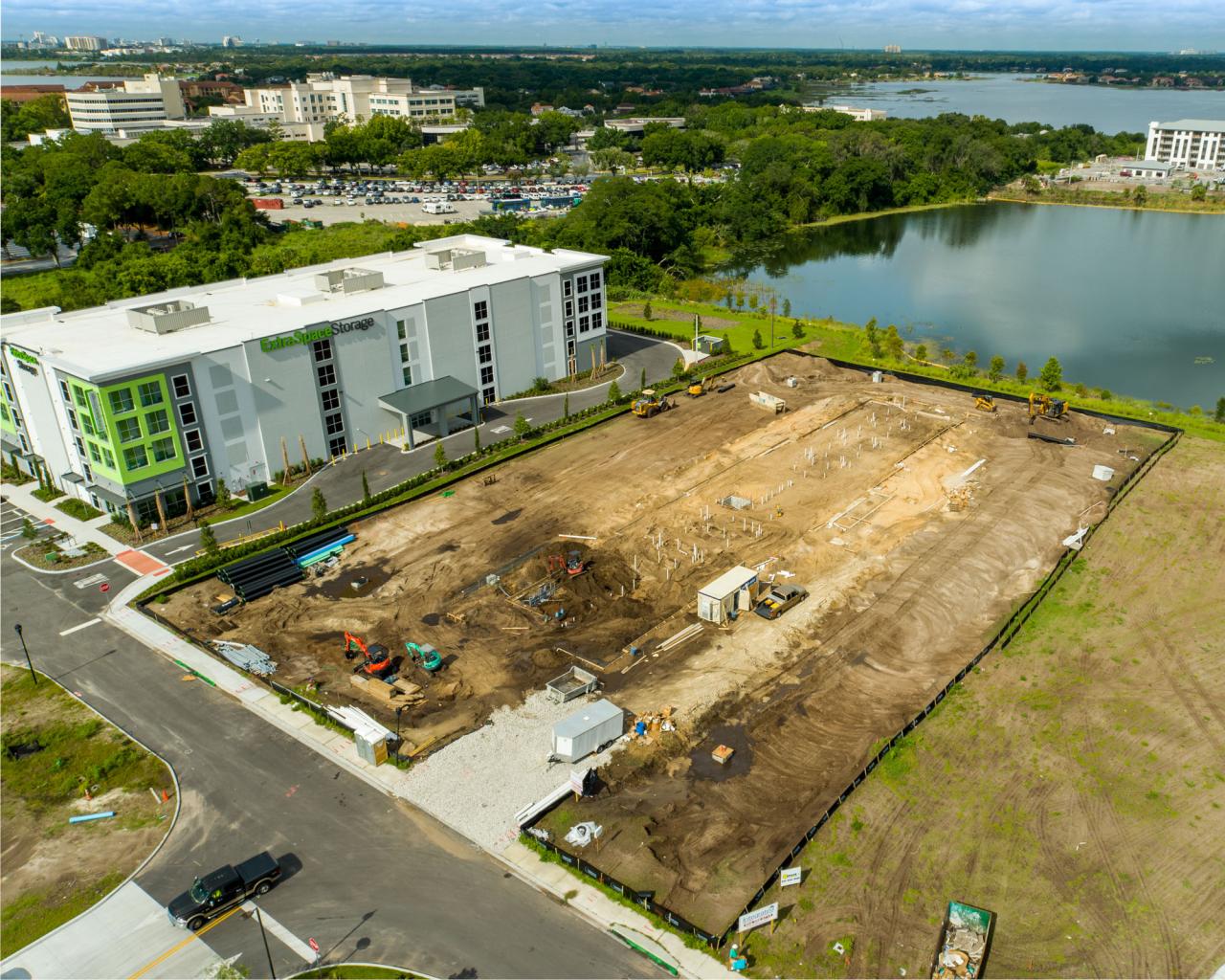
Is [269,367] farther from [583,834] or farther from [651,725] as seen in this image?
[583,834]

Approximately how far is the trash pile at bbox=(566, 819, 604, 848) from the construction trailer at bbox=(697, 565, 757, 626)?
45.8ft

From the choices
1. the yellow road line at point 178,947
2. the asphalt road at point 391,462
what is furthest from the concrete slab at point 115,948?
the asphalt road at point 391,462

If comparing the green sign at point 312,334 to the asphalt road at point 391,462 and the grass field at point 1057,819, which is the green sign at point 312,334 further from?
Result: the grass field at point 1057,819

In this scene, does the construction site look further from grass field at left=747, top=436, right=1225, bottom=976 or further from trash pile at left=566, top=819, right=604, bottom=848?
grass field at left=747, top=436, right=1225, bottom=976

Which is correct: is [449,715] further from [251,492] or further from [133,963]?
[251,492]

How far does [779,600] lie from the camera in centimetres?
4412

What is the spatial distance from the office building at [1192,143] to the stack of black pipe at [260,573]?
8047 inches

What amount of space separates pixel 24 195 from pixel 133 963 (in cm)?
13869

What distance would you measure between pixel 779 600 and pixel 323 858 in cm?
2374

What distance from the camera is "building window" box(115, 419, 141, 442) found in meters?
50.5

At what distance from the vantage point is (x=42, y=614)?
45.6 m

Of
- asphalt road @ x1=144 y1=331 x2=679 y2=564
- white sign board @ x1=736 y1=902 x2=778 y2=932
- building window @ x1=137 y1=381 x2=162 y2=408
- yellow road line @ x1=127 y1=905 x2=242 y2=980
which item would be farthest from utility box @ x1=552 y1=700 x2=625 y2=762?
building window @ x1=137 y1=381 x2=162 y2=408

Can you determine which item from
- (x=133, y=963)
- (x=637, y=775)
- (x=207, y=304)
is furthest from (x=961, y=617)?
(x=207, y=304)

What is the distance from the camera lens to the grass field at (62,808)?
2966 centimetres
